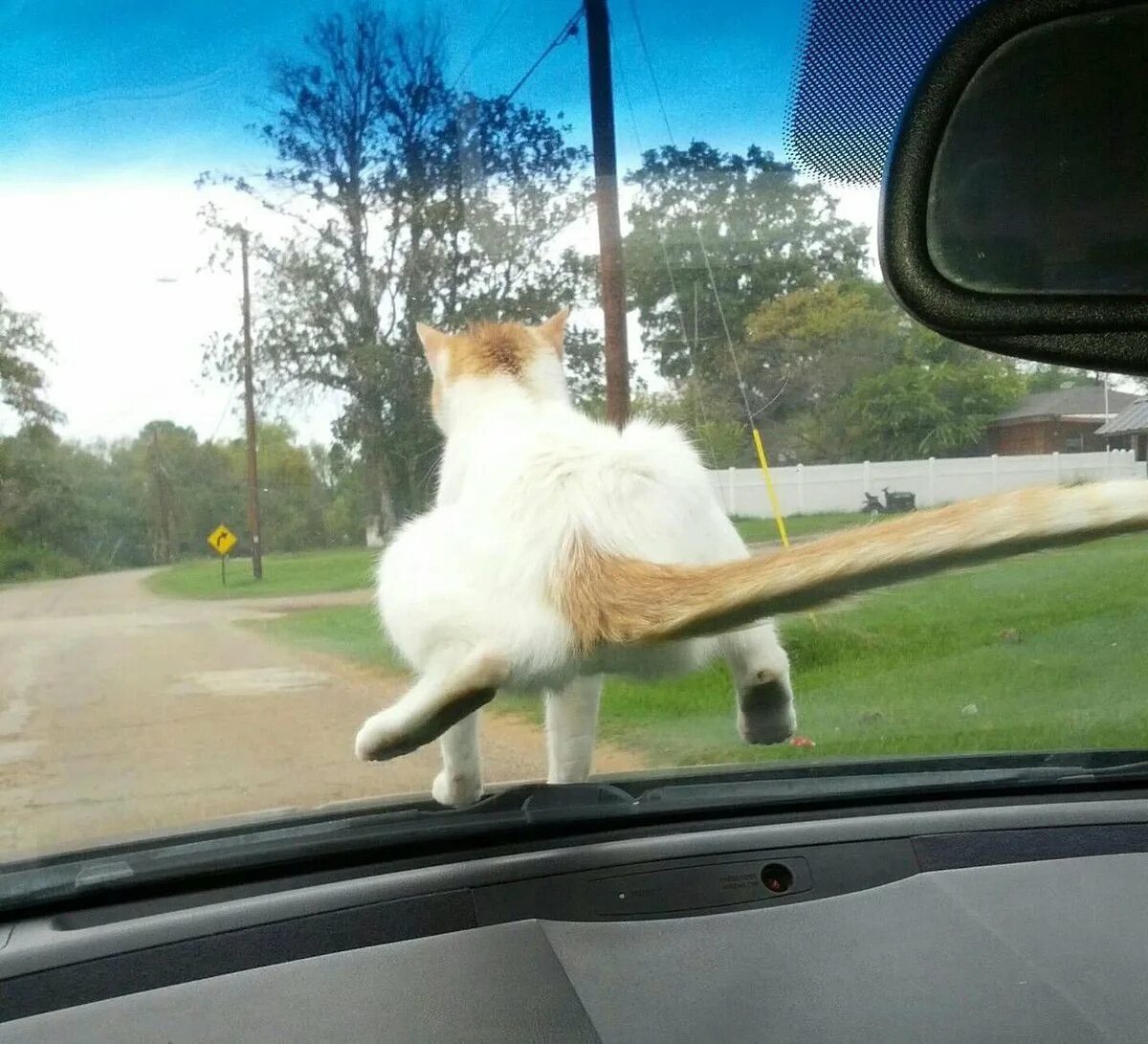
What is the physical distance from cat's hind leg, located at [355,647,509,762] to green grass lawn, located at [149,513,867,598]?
16.1 inches

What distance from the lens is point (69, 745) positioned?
3.64m

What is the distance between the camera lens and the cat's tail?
2.86 m

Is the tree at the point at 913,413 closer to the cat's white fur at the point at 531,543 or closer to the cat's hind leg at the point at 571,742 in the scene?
the cat's white fur at the point at 531,543

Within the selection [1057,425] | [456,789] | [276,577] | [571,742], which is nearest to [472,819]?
[456,789]

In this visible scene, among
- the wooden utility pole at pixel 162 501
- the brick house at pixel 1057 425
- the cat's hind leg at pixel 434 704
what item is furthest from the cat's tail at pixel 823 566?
the wooden utility pole at pixel 162 501

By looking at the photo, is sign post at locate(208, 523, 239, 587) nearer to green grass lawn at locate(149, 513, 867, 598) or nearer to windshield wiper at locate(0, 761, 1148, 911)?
green grass lawn at locate(149, 513, 867, 598)

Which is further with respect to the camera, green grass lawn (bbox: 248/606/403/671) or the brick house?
the brick house

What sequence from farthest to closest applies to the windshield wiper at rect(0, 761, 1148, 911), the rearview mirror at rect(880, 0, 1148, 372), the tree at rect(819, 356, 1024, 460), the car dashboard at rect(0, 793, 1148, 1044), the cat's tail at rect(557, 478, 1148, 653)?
the tree at rect(819, 356, 1024, 460) → the windshield wiper at rect(0, 761, 1148, 911) → the car dashboard at rect(0, 793, 1148, 1044) → the cat's tail at rect(557, 478, 1148, 653) → the rearview mirror at rect(880, 0, 1148, 372)

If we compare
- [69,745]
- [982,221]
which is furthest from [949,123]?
[69,745]

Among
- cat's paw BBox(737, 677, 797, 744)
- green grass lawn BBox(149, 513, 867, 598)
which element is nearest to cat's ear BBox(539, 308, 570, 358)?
green grass lawn BBox(149, 513, 867, 598)

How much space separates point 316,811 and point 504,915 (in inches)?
24.3

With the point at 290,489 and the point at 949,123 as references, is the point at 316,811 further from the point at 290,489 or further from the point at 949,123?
the point at 949,123

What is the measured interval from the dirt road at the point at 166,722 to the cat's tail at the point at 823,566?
26.8 inches

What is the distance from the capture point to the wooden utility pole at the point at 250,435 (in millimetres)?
3448
